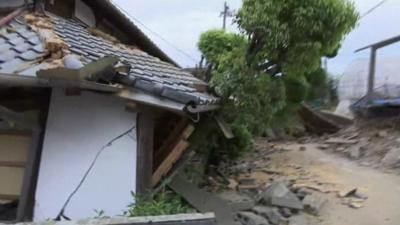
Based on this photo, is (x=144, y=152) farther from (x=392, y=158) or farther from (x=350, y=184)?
(x=392, y=158)

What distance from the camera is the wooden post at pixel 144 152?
6309 millimetres

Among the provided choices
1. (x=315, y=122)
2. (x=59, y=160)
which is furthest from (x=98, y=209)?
(x=315, y=122)

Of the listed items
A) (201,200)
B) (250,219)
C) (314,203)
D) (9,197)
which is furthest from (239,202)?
(9,197)

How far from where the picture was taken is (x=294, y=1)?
7.53 metres

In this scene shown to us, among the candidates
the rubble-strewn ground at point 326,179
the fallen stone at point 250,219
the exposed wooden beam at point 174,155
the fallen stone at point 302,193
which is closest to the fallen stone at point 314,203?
the rubble-strewn ground at point 326,179

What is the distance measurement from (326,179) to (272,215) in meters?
3.44

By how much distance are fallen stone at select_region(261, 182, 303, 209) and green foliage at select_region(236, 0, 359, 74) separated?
2722 mm

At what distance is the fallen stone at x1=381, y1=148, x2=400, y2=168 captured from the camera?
13023 millimetres

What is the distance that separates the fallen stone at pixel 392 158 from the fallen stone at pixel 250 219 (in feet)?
19.1

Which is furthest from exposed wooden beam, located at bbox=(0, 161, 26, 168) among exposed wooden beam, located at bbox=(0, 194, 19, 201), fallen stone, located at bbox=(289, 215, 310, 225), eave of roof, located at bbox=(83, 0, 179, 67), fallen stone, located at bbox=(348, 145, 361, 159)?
fallen stone, located at bbox=(348, 145, 361, 159)

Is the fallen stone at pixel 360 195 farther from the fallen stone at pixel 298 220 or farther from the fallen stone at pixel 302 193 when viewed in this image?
the fallen stone at pixel 298 220

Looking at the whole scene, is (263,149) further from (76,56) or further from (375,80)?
(76,56)

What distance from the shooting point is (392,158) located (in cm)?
1326

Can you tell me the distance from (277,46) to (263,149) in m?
9.36
